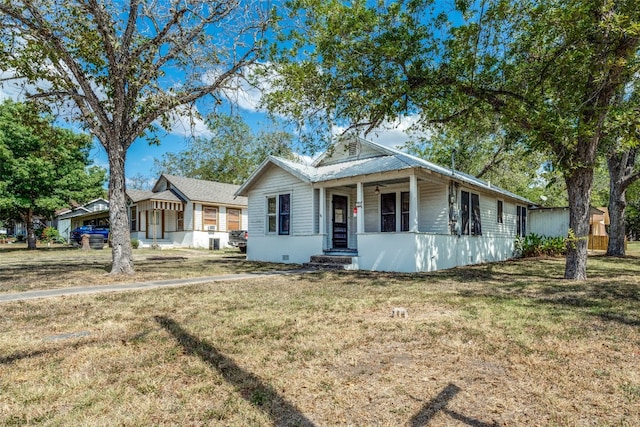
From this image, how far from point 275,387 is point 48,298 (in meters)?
5.73

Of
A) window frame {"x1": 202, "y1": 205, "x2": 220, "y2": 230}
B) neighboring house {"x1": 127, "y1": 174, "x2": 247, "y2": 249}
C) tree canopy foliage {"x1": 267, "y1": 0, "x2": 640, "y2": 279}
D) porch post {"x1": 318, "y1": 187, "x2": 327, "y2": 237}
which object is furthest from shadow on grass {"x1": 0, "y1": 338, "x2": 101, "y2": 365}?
window frame {"x1": 202, "y1": 205, "x2": 220, "y2": 230}

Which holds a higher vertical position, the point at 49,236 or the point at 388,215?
the point at 388,215

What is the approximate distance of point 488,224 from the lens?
53.8 ft

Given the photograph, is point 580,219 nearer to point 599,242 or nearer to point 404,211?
point 404,211

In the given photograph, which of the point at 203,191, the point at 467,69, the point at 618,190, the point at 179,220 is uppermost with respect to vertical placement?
the point at 467,69

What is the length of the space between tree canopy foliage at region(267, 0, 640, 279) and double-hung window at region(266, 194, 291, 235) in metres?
4.86

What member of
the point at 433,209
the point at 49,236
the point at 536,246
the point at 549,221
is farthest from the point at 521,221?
the point at 49,236

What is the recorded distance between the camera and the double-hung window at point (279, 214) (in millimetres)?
15094

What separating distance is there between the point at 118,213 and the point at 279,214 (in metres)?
6.42

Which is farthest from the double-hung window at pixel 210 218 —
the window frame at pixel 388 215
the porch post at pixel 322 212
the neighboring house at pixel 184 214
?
the window frame at pixel 388 215

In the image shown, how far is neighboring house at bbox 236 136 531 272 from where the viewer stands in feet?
39.2

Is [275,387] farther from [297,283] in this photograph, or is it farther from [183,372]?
[297,283]

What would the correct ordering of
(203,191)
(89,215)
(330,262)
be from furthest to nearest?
(89,215) < (203,191) < (330,262)

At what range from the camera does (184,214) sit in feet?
86.3
